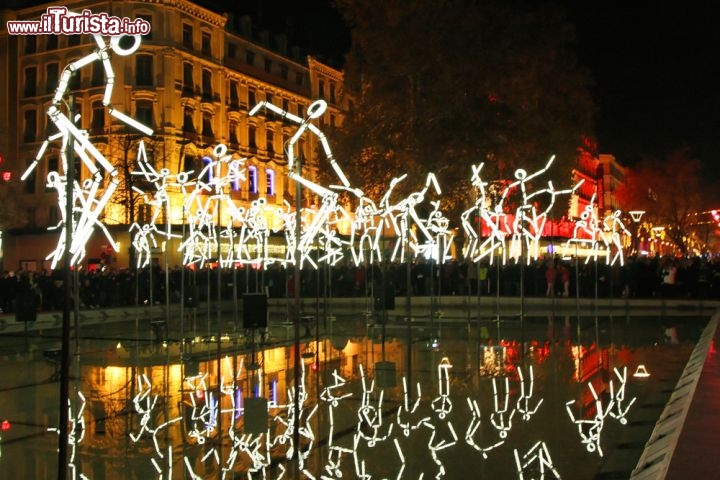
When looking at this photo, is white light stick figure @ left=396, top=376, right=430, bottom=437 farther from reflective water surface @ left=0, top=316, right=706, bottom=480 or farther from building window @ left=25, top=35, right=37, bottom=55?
building window @ left=25, top=35, right=37, bottom=55

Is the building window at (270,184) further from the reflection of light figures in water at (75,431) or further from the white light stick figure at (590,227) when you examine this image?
the reflection of light figures in water at (75,431)

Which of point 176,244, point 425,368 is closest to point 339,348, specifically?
point 425,368

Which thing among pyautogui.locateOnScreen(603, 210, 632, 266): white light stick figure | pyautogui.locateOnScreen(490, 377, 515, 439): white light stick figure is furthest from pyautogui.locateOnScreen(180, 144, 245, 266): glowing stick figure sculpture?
pyautogui.locateOnScreen(603, 210, 632, 266): white light stick figure

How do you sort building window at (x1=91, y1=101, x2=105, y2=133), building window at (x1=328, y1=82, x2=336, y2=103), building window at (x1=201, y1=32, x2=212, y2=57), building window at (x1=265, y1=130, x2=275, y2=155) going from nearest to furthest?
building window at (x1=91, y1=101, x2=105, y2=133) → building window at (x1=201, y1=32, x2=212, y2=57) → building window at (x1=265, y1=130, x2=275, y2=155) → building window at (x1=328, y1=82, x2=336, y2=103)

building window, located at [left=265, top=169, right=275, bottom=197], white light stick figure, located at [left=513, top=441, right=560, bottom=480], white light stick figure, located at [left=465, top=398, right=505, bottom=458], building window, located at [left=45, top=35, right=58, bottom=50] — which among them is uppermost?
building window, located at [left=45, top=35, right=58, bottom=50]

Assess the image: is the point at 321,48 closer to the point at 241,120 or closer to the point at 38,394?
the point at 241,120

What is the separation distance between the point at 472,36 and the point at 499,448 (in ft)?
87.9

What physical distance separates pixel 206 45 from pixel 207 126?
18.7 feet

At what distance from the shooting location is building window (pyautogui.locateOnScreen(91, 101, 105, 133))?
52.6m

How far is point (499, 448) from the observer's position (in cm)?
848

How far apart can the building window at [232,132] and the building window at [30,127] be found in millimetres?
13277

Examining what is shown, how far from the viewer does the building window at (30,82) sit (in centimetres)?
5537

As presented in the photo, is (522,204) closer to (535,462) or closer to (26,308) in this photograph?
(26,308)

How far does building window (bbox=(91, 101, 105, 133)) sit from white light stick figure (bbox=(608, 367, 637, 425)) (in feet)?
148
